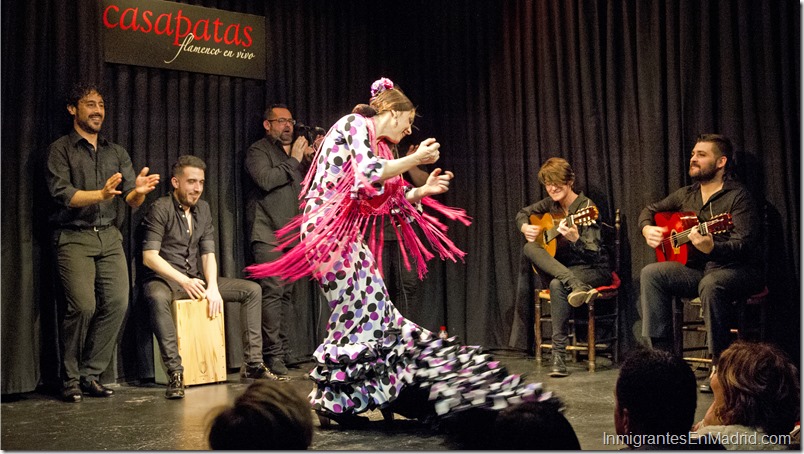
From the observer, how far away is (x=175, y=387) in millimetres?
5027

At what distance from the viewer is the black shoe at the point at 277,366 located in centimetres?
570

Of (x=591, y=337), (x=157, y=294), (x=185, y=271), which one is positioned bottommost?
(x=591, y=337)

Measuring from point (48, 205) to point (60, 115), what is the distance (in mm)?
544

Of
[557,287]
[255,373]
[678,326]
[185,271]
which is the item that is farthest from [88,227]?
[678,326]

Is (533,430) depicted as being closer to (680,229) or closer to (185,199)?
(680,229)

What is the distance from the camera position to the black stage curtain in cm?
516

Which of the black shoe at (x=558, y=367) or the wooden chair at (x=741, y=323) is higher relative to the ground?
the wooden chair at (x=741, y=323)

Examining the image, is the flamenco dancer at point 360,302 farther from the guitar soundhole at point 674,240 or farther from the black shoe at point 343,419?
the guitar soundhole at point 674,240

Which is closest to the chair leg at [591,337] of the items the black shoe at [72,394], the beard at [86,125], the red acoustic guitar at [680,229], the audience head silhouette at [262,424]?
the red acoustic guitar at [680,229]

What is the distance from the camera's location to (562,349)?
5.69m

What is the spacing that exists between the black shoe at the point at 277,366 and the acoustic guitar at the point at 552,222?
1874mm

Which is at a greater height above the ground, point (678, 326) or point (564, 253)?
point (564, 253)

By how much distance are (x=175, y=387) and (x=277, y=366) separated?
33.2 inches

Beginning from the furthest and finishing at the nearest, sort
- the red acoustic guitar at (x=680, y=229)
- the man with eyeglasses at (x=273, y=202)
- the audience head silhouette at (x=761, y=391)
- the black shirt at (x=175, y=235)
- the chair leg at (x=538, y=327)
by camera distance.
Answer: the chair leg at (x=538, y=327) → the man with eyeglasses at (x=273, y=202) → the black shirt at (x=175, y=235) → the red acoustic guitar at (x=680, y=229) → the audience head silhouette at (x=761, y=391)
